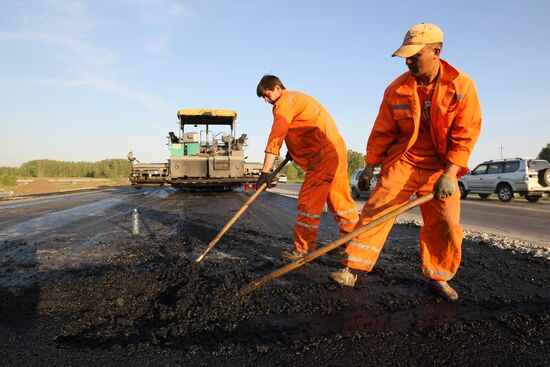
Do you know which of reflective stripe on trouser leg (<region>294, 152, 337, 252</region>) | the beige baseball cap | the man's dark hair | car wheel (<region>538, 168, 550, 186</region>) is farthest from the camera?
car wheel (<region>538, 168, 550, 186</region>)

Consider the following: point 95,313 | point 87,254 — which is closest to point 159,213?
point 87,254

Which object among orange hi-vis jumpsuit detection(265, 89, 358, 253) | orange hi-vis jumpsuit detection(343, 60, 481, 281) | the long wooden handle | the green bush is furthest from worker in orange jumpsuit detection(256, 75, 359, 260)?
the green bush

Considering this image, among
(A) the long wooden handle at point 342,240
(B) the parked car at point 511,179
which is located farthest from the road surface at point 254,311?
(B) the parked car at point 511,179

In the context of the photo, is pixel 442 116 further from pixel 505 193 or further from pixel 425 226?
pixel 505 193

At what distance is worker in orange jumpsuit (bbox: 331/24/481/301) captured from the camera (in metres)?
2.32

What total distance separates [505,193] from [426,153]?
13.1m

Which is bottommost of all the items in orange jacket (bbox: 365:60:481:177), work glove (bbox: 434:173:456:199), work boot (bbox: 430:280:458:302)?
work boot (bbox: 430:280:458:302)

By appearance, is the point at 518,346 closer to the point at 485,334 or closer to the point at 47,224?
the point at 485,334

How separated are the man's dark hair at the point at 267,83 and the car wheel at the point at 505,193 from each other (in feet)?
42.1

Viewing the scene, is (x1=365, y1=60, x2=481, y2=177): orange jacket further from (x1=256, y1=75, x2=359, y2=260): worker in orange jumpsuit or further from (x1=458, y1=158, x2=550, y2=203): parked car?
(x1=458, y1=158, x2=550, y2=203): parked car

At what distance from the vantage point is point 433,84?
244 cm

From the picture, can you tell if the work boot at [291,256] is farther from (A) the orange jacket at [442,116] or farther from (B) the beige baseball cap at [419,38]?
(B) the beige baseball cap at [419,38]

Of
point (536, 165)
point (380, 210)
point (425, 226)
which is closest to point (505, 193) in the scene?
point (536, 165)

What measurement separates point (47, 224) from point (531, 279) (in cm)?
706
